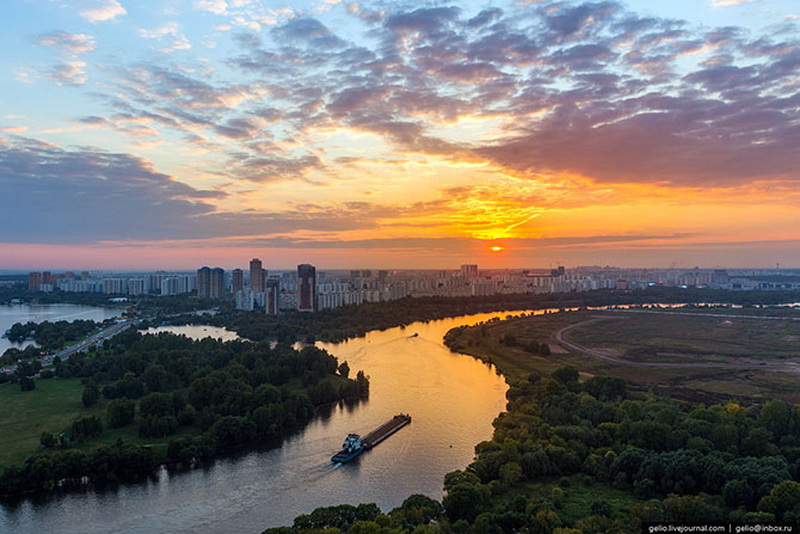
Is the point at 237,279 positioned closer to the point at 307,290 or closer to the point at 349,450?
the point at 307,290

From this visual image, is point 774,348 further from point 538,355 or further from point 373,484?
point 373,484

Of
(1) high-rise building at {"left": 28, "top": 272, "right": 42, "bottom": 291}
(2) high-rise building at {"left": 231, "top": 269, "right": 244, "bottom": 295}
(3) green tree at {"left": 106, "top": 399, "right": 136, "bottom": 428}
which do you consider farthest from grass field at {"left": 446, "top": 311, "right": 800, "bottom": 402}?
(1) high-rise building at {"left": 28, "top": 272, "right": 42, "bottom": 291}

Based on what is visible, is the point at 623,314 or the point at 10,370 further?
the point at 623,314

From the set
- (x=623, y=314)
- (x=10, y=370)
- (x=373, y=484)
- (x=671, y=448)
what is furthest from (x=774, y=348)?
(x=10, y=370)

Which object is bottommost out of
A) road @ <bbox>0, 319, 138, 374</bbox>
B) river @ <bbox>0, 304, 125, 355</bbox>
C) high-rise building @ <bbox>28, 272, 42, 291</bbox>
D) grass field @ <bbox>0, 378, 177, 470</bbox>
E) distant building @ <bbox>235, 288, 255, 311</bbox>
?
grass field @ <bbox>0, 378, 177, 470</bbox>

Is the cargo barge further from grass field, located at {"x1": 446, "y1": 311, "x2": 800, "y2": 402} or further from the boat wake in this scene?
grass field, located at {"x1": 446, "y1": 311, "x2": 800, "y2": 402}
